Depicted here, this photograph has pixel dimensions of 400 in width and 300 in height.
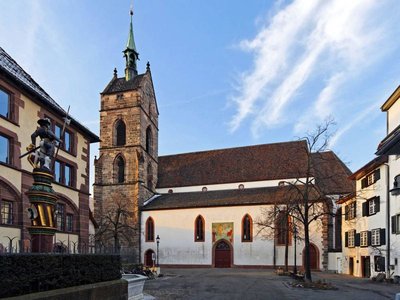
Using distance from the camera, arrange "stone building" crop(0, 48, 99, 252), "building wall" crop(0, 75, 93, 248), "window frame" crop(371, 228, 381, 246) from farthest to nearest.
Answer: "window frame" crop(371, 228, 381, 246), "stone building" crop(0, 48, 99, 252), "building wall" crop(0, 75, 93, 248)

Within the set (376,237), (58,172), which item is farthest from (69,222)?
(376,237)

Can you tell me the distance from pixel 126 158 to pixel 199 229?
1354 cm

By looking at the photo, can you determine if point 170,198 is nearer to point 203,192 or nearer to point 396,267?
point 203,192

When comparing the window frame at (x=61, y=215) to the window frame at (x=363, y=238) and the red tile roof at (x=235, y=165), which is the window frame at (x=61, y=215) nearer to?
the window frame at (x=363, y=238)

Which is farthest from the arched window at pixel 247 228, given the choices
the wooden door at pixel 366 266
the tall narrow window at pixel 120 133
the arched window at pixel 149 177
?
the tall narrow window at pixel 120 133

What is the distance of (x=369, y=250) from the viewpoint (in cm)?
3319

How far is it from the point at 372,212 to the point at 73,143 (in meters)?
24.1

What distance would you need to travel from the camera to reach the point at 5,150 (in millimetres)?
21203

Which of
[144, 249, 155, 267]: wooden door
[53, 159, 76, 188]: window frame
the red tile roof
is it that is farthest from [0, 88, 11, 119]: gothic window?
the red tile roof

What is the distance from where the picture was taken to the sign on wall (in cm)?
4766

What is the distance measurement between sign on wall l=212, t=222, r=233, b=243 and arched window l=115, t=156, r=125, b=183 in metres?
14.3

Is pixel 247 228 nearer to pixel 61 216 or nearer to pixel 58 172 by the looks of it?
pixel 61 216

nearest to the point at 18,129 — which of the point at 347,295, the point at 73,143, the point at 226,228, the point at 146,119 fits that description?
the point at 73,143

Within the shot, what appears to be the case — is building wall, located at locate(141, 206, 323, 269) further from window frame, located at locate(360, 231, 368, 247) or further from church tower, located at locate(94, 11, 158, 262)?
window frame, located at locate(360, 231, 368, 247)
